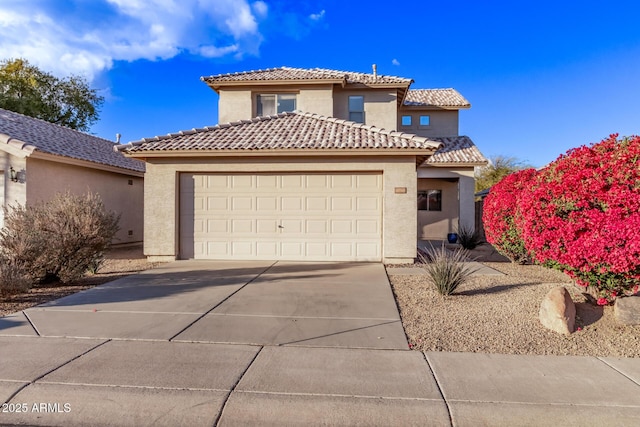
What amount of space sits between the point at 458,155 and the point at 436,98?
501 cm

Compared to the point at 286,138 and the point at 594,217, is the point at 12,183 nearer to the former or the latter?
the point at 286,138

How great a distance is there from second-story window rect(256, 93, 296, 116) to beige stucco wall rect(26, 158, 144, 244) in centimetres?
654

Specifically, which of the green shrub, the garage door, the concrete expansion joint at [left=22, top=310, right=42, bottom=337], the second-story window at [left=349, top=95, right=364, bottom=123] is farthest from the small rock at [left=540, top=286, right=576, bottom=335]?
the second-story window at [left=349, top=95, right=364, bottom=123]

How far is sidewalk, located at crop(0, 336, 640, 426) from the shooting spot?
3.39 m

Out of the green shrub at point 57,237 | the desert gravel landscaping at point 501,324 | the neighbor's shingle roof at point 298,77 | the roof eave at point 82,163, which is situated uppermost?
the neighbor's shingle roof at point 298,77

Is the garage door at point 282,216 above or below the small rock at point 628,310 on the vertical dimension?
above

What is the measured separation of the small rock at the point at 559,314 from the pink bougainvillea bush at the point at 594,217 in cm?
56

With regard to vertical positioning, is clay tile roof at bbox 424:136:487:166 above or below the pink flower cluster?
above

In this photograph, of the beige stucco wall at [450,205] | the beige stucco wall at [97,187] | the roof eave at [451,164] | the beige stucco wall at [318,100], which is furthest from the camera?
the beige stucco wall at [450,205]

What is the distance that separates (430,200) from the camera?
20.0m

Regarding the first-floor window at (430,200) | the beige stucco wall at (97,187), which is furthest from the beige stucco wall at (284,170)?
the first-floor window at (430,200)

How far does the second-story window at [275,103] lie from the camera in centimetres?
1722

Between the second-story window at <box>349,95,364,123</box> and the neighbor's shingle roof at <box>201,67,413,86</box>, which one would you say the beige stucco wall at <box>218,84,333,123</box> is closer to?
the neighbor's shingle roof at <box>201,67,413,86</box>

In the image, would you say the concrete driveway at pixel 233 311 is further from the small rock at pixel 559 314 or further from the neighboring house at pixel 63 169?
the neighboring house at pixel 63 169
